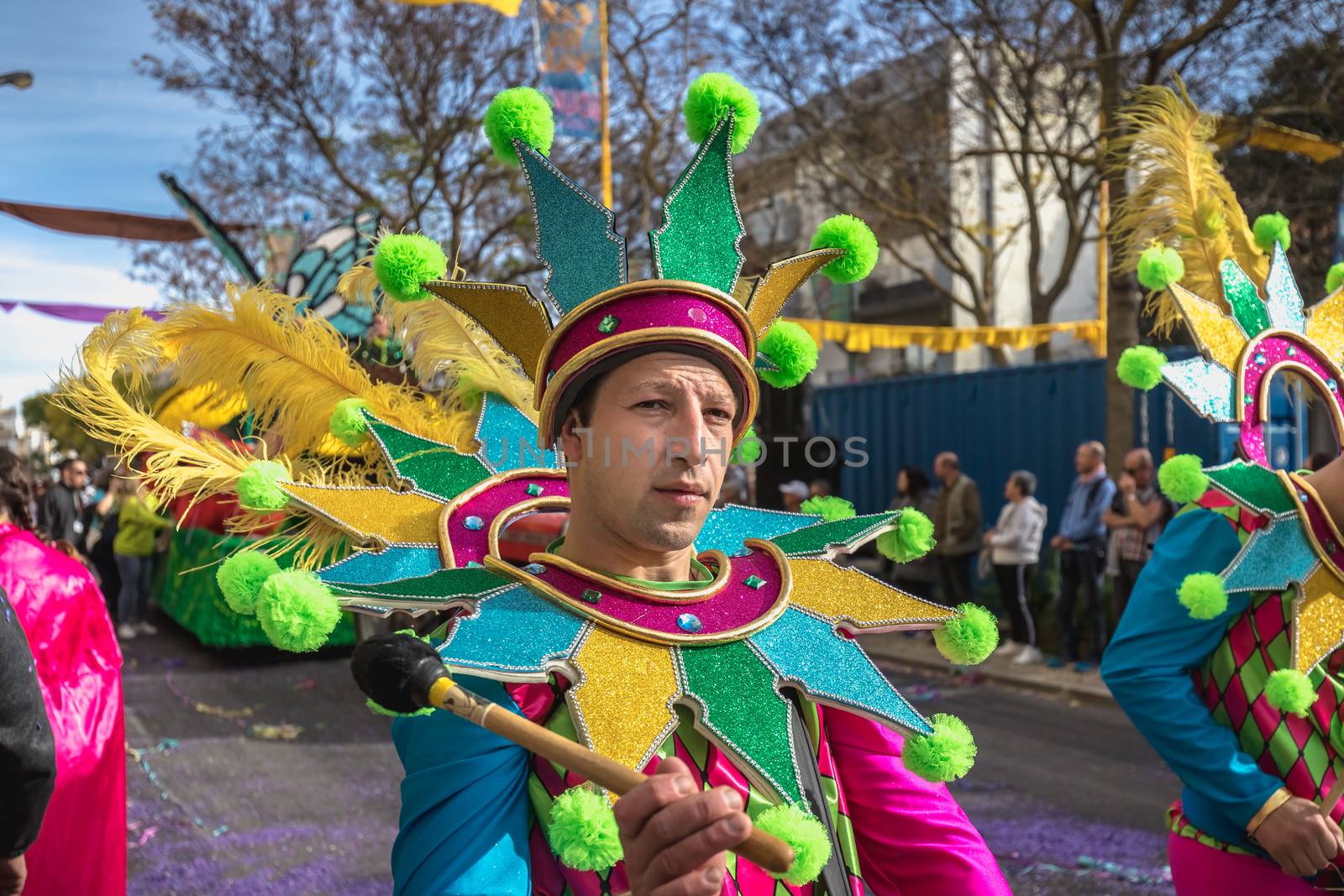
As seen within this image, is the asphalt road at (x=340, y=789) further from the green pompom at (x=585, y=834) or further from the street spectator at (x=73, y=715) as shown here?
the green pompom at (x=585, y=834)

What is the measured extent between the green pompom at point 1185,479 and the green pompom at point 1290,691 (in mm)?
404

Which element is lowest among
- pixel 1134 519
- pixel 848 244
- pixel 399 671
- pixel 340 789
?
pixel 340 789

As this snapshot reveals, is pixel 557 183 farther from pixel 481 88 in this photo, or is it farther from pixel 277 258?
pixel 481 88

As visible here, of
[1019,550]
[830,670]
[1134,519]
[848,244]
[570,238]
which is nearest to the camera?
[830,670]

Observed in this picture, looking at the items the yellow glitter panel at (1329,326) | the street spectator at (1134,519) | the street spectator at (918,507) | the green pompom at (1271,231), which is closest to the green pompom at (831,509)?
the yellow glitter panel at (1329,326)

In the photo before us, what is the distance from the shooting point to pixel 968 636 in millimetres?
1923

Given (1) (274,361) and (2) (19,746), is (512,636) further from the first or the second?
(2) (19,746)

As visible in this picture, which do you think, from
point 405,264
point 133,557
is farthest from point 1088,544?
point 133,557

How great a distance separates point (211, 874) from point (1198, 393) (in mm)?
4095

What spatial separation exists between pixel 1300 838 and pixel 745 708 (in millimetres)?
1319

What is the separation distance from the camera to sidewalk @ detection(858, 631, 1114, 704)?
8.32 metres

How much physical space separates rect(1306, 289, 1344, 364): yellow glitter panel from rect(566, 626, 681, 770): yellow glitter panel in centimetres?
198

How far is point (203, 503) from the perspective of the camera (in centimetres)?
878

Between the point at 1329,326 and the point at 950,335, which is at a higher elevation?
the point at 950,335
